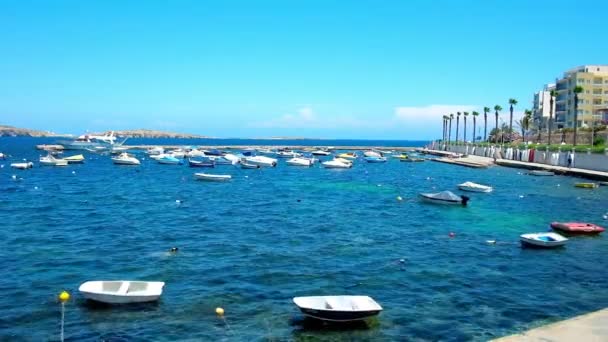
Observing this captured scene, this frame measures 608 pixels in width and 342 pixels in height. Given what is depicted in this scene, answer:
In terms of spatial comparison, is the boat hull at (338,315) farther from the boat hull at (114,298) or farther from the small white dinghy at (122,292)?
the boat hull at (114,298)

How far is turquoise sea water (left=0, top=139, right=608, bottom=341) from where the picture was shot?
16453 millimetres

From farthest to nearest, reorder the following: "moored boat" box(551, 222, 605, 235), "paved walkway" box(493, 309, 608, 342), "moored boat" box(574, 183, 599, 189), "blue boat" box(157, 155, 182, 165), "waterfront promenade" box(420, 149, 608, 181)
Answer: "blue boat" box(157, 155, 182, 165), "waterfront promenade" box(420, 149, 608, 181), "moored boat" box(574, 183, 599, 189), "moored boat" box(551, 222, 605, 235), "paved walkway" box(493, 309, 608, 342)

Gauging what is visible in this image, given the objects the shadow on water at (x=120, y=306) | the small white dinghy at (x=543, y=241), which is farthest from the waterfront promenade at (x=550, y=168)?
the shadow on water at (x=120, y=306)

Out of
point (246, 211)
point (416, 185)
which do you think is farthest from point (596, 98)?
point (246, 211)

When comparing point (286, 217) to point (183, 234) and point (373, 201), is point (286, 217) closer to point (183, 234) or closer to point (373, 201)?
point (183, 234)

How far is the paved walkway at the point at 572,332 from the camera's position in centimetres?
1266

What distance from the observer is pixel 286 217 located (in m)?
37.6

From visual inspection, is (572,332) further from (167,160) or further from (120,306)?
(167,160)

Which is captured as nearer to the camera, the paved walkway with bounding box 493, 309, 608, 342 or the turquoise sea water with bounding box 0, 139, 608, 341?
the paved walkway with bounding box 493, 309, 608, 342

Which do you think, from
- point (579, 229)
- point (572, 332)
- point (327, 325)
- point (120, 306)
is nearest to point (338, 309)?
point (327, 325)

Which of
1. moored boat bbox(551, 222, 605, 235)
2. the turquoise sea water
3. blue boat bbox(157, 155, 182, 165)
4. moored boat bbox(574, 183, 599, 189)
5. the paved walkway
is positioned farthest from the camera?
blue boat bbox(157, 155, 182, 165)

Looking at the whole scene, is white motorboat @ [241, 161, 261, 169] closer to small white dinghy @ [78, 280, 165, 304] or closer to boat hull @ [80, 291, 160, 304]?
small white dinghy @ [78, 280, 165, 304]

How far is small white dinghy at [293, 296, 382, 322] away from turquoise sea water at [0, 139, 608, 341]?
14.8 inches

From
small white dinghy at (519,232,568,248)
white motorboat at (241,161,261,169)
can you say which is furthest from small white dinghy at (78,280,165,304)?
white motorboat at (241,161,261,169)
